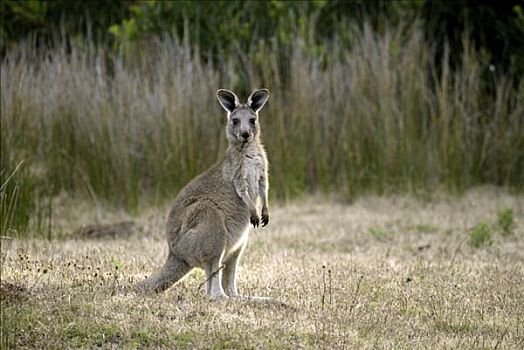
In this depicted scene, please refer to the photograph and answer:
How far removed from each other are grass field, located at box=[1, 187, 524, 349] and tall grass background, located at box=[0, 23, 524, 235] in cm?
76

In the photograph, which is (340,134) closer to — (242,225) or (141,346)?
(242,225)

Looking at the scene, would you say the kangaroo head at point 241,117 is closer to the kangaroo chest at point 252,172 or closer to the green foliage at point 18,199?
the kangaroo chest at point 252,172

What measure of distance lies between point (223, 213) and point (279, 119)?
5.24 meters

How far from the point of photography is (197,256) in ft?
18.7

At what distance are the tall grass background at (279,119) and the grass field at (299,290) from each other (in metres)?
0.76

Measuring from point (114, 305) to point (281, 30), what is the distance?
7.49 m

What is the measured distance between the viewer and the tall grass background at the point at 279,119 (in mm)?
10453

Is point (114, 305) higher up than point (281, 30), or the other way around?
point (281, 30)

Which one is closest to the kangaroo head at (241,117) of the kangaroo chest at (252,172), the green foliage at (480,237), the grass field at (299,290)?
the kangaroo chest at (252,172)

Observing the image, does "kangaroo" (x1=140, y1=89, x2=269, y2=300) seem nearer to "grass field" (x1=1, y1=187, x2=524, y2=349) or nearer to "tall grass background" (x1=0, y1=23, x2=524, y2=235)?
"grass field" (x1=1, y1=187, x2=524, y2=349)

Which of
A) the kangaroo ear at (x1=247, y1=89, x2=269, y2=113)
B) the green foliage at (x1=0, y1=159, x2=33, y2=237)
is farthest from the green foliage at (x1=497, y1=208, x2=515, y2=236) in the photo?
the green foliage at (x1=0, y1=159, x2=33, y2=237)

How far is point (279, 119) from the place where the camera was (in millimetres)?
11047

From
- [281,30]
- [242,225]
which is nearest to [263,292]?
[242,225]

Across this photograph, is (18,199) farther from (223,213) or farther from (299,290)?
(299,290)
